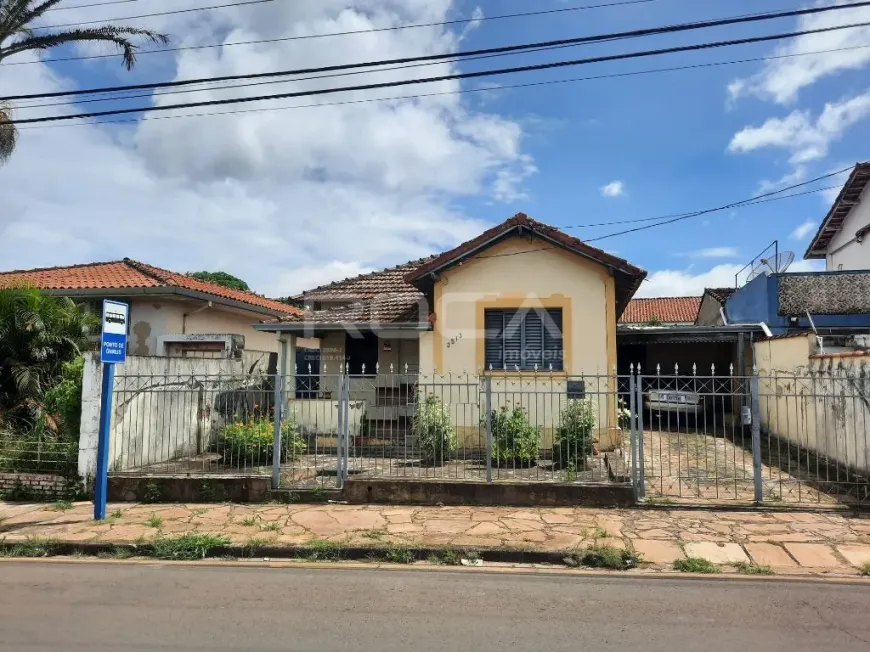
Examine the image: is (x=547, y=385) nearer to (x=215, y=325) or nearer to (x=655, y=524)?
(x=655, y=524)

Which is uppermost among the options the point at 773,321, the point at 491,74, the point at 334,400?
the point at 491,74

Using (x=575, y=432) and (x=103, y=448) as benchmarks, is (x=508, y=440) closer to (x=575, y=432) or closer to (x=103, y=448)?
(x=575, y=432)

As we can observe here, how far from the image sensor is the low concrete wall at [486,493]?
7.56 m

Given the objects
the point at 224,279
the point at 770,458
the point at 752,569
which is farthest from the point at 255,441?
the point at 224,279

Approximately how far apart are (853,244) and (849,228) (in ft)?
2.43

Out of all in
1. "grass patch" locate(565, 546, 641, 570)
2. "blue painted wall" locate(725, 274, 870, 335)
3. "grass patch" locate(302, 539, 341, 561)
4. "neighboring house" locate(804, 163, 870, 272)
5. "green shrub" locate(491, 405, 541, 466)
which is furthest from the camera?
"neighboring house" locate(804, 163, 870, 272)

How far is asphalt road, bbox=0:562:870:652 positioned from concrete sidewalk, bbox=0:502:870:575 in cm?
64

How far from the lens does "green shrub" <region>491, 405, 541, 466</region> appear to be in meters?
9.05

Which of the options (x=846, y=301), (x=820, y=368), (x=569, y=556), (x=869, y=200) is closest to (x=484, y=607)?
(x=569, y=556)

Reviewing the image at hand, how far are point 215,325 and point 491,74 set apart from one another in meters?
11.2

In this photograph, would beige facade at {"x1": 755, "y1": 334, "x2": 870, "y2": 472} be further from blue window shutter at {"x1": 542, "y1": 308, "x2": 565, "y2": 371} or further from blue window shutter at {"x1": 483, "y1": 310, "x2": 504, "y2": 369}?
blue window shutter at {"x1": 483, "y1": 310, "x2": 504, "y2": 369}

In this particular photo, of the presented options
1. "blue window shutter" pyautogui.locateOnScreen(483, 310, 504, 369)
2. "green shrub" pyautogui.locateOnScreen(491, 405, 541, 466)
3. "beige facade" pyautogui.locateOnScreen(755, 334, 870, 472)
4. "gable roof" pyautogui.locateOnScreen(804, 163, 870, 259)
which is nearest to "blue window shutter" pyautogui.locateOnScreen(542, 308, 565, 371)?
"blue window shutter" pyautogui.locateOnScreen(483, 310, 504, 369)

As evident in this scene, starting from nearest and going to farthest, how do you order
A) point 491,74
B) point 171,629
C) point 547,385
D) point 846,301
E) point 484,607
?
point 171,629, point 484,607, point 491,74, point 547,385, point 846,301

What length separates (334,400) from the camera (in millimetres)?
11305
